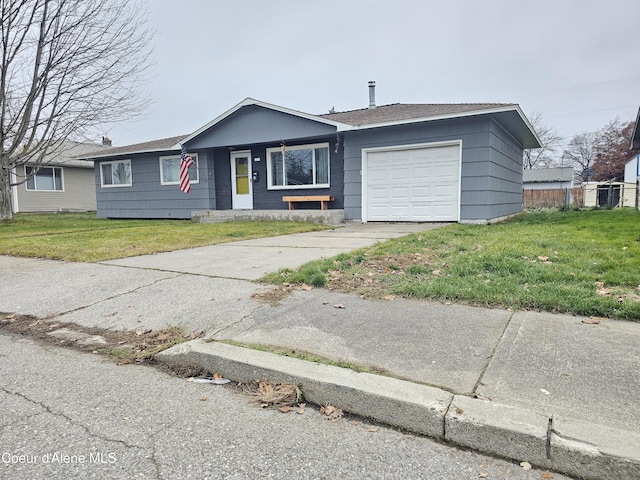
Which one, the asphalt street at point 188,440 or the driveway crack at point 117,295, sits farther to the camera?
the driveway crack at point 117,295

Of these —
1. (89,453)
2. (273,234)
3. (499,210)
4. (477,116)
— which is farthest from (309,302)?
(499,210)

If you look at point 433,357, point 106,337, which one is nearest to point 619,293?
point 433,357

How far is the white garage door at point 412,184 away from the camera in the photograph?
35.5ft

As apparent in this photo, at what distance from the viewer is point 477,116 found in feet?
33.0

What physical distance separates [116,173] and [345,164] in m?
10.7

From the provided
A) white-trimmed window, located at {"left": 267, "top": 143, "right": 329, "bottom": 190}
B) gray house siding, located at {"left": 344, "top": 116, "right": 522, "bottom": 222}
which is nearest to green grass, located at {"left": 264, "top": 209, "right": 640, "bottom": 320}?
gray house siding, located at {"left": 344, "top": 116, "right": 522, "bottom": 222}

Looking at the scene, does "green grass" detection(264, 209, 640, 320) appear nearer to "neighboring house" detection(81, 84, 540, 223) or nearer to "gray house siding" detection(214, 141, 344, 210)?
"neighboring house" detection(81, 84, 540, 223)

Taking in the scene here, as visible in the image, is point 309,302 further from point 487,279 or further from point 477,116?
point 477,116

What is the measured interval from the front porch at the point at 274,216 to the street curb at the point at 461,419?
9295 millimetres

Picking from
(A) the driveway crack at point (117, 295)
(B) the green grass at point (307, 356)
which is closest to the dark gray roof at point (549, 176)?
(A) the driveway crack at point (117, 295)

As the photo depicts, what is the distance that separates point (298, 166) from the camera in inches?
539

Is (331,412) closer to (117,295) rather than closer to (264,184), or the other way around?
(117,295)

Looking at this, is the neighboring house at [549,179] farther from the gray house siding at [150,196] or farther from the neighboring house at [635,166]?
the gray house siding at [150,196]

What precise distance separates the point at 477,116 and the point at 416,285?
7.66 meters
